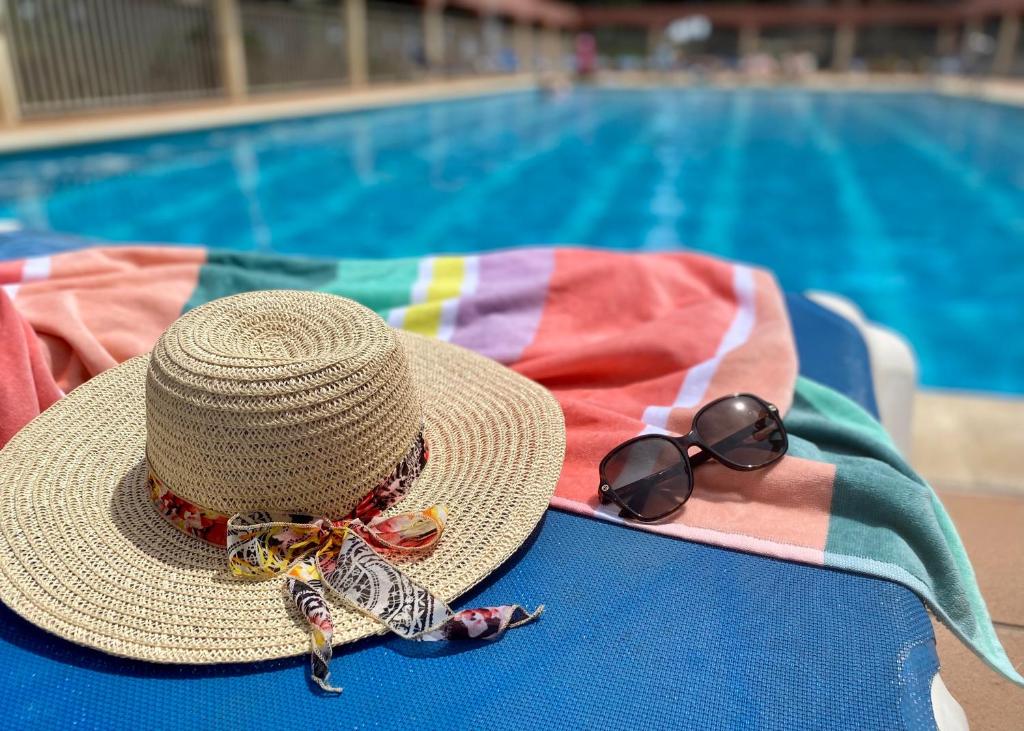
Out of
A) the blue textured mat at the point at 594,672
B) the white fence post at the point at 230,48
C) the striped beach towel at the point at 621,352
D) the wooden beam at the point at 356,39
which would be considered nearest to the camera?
the blue textured mat at the point at 594,672

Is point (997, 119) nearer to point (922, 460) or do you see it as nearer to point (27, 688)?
point (922, 460)

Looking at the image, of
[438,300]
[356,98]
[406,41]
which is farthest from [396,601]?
[406,41]

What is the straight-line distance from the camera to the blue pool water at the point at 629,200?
16.5 feet

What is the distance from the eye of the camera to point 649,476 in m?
1.16

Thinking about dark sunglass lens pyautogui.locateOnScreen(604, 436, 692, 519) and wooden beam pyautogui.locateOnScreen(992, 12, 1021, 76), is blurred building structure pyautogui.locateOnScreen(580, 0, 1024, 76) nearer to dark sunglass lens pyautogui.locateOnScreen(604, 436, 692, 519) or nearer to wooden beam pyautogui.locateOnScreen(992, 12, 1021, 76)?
wooden beam pyautogui.locateOnScreen(992, 12, 1021, 76)

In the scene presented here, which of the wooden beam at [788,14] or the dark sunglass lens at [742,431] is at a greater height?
the wooden beam at [788,14]

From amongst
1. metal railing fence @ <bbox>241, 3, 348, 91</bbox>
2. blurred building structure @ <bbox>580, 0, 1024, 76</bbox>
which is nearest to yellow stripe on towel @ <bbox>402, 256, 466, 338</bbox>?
metal railing fence @ <bbox>241, 3, 348, 91</bbox>

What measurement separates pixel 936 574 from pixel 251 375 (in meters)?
0.99

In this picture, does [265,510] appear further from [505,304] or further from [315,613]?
[505,304]

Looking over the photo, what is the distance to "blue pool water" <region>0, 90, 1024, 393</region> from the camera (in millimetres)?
5038

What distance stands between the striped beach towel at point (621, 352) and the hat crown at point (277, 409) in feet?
1.29

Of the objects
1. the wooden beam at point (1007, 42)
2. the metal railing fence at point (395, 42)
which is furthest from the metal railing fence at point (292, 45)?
the wooden beam at point (1007, 42)

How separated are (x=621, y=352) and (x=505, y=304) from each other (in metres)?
0.38

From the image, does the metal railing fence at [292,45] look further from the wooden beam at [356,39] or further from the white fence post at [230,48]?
the white fence post at [230,48]
